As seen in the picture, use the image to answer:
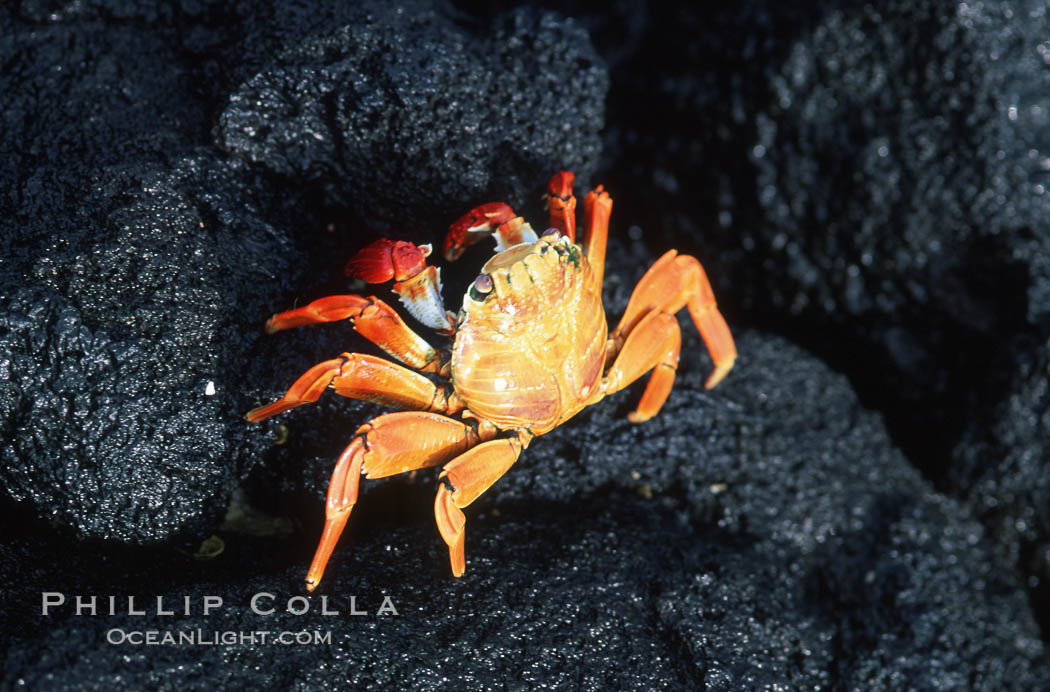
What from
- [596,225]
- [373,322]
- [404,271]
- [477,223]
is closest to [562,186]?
[596,225]

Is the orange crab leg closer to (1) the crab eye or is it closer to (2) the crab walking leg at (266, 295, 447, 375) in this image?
(1) the crab eye

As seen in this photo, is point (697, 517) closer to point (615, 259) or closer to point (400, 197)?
point (615, 259)

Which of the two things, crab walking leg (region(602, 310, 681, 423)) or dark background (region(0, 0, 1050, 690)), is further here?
crab walking leg (region(602, 310, 681, 423))

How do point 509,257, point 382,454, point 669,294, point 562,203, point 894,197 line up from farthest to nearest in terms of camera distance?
point 894,197 < point 669,294 < point 562,203 < point 509,257 < point 382,454

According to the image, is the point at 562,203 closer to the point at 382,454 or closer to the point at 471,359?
the point at 471,359

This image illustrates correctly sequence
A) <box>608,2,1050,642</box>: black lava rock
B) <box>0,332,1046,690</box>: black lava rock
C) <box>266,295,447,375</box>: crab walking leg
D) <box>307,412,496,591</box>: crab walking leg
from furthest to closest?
<box>608,2,1050,642</box>: black lava rock < <box>266,295,447,375</box>: crab walking leg < <box>307,412,496,591</box>: crab walking leg < <box>0,332,1046,690</box>: black lava rock

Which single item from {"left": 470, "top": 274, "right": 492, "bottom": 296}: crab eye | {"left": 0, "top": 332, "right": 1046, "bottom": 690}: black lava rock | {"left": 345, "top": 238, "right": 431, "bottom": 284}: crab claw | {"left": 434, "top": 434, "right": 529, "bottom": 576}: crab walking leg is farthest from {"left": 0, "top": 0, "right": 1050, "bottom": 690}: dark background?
{"left": 470, "top": 274, "right": 492, "bottom": 296}: crab eye
